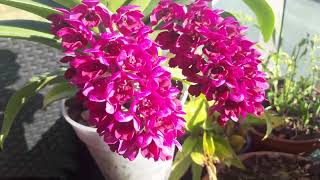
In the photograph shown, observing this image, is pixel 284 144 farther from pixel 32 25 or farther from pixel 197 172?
pixel 32 25

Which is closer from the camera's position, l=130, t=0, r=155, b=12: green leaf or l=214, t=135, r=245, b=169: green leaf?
l=130, t=0, r=155, b=12: green leaf

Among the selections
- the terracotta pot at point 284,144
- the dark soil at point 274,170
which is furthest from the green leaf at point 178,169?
the terracotta pot at point 284,144

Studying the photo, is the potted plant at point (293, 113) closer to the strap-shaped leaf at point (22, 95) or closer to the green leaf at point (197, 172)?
the green leaf at point (197, 172)

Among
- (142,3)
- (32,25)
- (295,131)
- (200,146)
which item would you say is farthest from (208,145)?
(32,25)

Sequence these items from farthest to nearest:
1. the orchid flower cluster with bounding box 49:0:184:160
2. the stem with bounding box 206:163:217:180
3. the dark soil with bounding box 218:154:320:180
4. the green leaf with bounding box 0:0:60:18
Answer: the dark soil with bounding box 218:154:320:180, the stem with bounding box 206:163:217:180, the green leaf with bounding box 0:0:60:18, the orchid flower cluster with bounding box 49:0:184:160

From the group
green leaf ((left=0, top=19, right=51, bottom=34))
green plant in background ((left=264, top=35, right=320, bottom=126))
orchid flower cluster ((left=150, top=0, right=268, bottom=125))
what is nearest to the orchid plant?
orchid flower cluster ((left=150, top=0, right=268, bottom=125))

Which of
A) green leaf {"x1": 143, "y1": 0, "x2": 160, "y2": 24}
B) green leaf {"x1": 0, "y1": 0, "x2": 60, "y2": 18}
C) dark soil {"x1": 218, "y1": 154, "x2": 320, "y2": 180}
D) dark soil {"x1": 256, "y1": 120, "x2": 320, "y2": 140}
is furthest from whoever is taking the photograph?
dark soil {"x1": 256, "y1": 120, "x2": 320, "y2": 140}

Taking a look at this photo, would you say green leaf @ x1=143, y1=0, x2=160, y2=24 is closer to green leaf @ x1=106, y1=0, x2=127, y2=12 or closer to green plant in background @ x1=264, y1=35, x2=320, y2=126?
green leaf @ x1=106, y1=0, x2=127, y2=12
